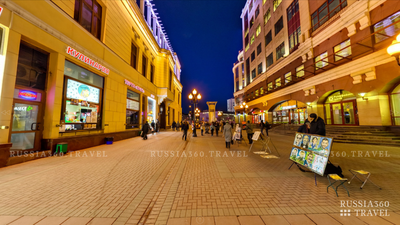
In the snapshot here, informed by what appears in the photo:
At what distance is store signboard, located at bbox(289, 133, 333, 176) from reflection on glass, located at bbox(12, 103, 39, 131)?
11.2 metres

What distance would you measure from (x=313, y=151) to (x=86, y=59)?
12.2 m

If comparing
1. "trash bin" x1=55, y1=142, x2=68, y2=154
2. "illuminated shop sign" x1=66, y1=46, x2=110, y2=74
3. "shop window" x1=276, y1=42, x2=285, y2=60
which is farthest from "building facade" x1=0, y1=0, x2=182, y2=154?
"shop window" x1=276, y1=42, x2=285, y2=60

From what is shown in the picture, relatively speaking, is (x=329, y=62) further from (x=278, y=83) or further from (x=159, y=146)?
(x=159, y=146)

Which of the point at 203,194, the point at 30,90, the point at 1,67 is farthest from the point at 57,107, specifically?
the point at 203,194

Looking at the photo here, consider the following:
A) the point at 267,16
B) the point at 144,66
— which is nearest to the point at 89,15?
the point at 144,66

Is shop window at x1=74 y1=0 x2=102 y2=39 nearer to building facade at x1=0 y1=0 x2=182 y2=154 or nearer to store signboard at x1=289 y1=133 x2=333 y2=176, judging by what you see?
building facade at x1=0 y1=0 x2=182 y2=154

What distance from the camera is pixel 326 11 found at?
15695 millimetres

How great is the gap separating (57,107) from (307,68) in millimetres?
22693

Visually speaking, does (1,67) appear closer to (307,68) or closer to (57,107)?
(57,107)

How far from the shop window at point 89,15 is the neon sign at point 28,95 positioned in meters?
5.22

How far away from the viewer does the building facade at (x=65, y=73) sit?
5.91m

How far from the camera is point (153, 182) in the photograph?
4.23m

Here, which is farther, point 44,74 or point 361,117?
point 361,117

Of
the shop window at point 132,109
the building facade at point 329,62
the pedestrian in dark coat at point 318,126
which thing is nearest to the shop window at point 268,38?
the building facade at point 329,62
